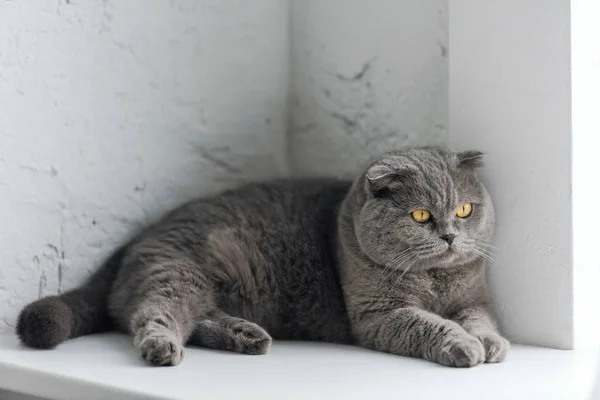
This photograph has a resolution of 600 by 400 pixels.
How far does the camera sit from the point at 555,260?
185 cm

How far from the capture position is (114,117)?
7.02 feet

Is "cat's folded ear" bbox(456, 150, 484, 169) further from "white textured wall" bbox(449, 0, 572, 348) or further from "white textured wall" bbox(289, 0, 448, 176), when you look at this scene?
"white textured wall" bbox(289, 0, 448, 176)

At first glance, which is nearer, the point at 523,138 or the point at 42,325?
the point at 42,325

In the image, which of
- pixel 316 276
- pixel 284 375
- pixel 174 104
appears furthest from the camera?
pixel 174 104

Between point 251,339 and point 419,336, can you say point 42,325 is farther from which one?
point 419,336

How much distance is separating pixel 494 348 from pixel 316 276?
53cm

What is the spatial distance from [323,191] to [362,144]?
0.27 m

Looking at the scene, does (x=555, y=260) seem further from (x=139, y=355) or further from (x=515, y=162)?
(x=139, y=355)

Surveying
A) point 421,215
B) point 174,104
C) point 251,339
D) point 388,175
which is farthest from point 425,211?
point 174,104

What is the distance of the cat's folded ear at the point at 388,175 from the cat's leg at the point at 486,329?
362 millimetres

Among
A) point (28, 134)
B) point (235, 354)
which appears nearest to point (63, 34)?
point (28, 134)

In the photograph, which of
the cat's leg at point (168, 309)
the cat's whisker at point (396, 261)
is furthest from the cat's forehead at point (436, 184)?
the cat's leg at point (168, 309)

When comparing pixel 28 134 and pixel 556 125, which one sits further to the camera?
pixel 28 134

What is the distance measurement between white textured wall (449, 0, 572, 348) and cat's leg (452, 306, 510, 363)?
9 cm
